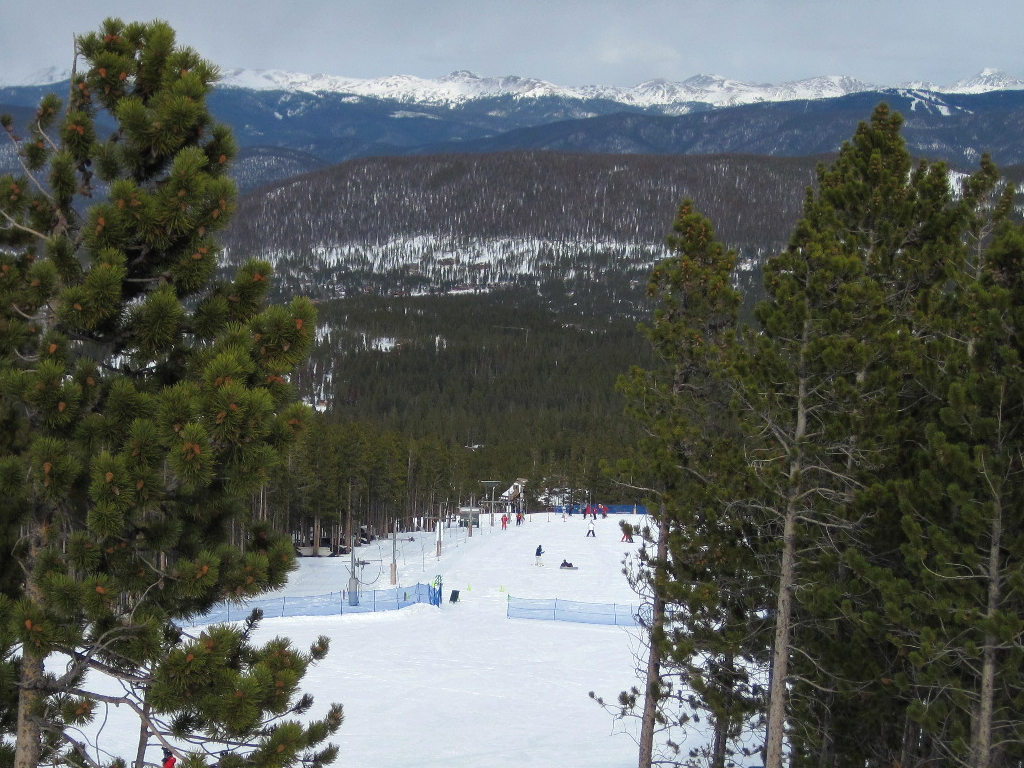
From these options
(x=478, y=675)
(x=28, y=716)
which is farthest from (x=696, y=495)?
(x=478, y=675)

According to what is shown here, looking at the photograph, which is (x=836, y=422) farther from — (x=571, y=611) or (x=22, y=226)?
(x=571, y=611)

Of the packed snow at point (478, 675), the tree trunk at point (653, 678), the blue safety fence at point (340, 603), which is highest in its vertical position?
the tree trunk at point (653, 678)

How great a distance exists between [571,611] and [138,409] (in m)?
33.9

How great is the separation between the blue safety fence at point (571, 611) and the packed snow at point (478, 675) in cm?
78

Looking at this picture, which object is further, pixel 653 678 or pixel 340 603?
pixel 340 603

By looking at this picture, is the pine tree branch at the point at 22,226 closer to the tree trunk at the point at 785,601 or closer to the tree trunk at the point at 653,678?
the tree trunk at the point at 785,601

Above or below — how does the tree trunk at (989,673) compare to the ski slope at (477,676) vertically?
above

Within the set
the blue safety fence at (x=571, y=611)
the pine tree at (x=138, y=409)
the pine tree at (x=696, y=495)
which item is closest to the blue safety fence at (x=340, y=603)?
the blue safety fence at (x=571, y=611)

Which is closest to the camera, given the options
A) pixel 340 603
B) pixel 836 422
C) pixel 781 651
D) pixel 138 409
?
pixel 138 409

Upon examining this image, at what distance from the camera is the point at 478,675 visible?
2844 centimetres

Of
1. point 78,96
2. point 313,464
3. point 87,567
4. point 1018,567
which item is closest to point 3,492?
point 87,567

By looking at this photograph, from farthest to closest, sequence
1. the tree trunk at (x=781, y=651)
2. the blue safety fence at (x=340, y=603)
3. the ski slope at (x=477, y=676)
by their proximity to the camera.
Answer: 1. the blue safety fence at (x=340, y=603)
2. the ski slope at (x=477, y=676)
3. the tree trunk at (x=781, y=651)

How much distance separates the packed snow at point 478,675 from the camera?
21.1 metres

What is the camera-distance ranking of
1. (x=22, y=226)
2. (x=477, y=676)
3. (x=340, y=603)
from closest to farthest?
1. (x=22, y=226)
2. (x=477, y=676)
3. (x=340, y=603)
